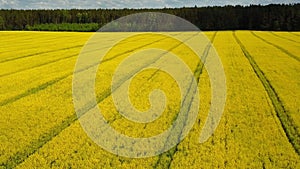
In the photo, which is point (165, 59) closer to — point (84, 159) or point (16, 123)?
Result: point (16, 123)

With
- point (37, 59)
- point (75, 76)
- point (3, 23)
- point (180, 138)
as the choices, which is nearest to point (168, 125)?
point (180, 138)

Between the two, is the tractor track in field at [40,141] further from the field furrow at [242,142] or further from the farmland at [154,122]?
the field furrow at [242,142]

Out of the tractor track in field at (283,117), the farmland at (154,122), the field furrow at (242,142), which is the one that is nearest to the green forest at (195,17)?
the farmland at (154,122)

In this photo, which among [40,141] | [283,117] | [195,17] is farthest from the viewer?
[195,17]

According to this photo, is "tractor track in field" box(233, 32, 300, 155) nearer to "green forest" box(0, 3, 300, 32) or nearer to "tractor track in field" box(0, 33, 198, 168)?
"tractor track in field" box(0, 33, 198, 168)

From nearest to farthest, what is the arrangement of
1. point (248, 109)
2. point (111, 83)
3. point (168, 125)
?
point (168, 125)
point (248, 109)
point (111, 83)

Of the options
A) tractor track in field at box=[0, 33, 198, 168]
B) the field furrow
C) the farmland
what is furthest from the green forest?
tractor track in field at box=[0, 33, 198, 168]

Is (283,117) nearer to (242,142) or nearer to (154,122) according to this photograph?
(242,142)

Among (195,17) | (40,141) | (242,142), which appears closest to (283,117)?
(242,142)
